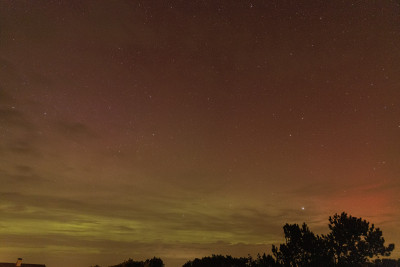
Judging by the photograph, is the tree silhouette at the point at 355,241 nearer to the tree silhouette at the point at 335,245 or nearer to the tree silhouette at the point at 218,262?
the tree silhouette at the point at 335,245

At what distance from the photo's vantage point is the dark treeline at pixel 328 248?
38188 mm

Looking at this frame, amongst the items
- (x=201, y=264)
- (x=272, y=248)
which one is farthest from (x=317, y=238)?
(x=201, y=264)

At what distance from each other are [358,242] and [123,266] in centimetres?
3085

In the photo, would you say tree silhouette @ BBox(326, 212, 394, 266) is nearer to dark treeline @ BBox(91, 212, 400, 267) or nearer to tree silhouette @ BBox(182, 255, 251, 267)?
dark treeline @ BBox(91, 212, 400, 267)

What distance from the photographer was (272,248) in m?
39.7

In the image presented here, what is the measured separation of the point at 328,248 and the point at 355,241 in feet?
14.1

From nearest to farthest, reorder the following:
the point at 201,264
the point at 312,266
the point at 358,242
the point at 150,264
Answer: the point at 150,264
the point at 312,266
the point at 358,242
the point at 201,264

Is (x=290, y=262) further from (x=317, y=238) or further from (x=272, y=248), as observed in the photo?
(x=317, y=238)

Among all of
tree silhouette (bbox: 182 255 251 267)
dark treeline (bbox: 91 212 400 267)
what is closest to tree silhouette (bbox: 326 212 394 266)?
dark treeline (bbox: 91 212 400 267)

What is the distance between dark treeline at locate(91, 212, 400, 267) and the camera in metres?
38.2

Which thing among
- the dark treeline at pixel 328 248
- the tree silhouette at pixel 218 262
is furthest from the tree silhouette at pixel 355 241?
the tree silhouette at pixel 218 262

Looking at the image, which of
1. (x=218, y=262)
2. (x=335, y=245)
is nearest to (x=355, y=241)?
(x=335, y=245)

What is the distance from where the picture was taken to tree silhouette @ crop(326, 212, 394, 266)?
41.7m

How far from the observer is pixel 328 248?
41.7 meters
